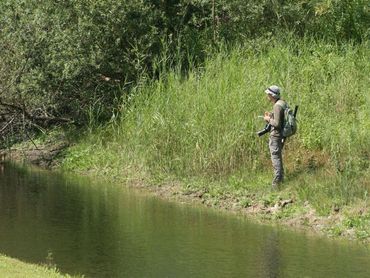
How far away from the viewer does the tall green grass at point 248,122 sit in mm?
15656

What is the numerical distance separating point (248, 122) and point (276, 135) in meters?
1.54

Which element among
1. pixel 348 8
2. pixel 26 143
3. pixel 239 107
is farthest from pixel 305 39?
pixel 26 143

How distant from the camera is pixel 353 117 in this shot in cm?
1681

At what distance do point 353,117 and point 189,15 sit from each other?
7866 millimetres

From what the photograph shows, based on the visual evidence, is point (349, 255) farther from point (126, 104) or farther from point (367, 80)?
point (126, 104)

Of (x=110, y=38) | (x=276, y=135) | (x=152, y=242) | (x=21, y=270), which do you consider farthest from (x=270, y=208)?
(x=110, y=38)

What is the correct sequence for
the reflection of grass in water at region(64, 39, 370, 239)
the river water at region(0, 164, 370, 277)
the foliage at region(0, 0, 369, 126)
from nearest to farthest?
the river water at region(0, 164, 370, 277), the reflection of grass in water at region(64, 39, 370, 239), the foliage at region(0, 0, 369, 126)

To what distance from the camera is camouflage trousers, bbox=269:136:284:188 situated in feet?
50.2

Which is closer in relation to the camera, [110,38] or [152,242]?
[152,242]

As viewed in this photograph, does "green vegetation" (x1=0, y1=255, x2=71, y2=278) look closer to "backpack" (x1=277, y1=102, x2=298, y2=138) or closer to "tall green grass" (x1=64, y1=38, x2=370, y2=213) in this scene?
"tall green grass" (x1=64, y1=38, x2=370, y2=213)

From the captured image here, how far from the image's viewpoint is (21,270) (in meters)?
9.32

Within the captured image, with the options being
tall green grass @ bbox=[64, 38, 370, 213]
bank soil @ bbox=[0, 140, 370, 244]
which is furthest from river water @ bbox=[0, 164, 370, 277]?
tall green grass @ bbox=[64, 38, 370, 213]

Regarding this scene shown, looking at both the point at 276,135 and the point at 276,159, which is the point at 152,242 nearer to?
the point at 276,159

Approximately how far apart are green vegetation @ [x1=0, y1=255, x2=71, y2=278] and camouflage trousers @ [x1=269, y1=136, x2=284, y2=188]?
6380 millimetres
